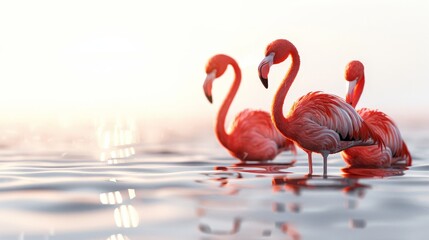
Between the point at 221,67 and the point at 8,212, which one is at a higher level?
the point at 221,67

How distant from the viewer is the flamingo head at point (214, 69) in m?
8.30

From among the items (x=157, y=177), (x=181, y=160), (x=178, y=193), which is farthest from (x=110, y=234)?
(x=181, y=160)

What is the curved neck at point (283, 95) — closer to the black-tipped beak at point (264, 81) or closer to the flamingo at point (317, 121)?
the flamingo at point (317, 121)

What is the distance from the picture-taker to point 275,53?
22.5 feet

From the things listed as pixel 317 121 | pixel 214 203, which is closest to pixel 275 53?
pixel 317 121

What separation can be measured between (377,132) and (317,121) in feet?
4.05

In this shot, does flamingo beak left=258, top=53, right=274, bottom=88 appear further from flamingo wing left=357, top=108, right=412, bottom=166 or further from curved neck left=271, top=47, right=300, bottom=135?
flamingo wing left=357, top=108, right=412, bottom=166

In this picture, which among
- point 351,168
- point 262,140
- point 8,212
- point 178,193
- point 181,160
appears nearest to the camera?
point 8,212

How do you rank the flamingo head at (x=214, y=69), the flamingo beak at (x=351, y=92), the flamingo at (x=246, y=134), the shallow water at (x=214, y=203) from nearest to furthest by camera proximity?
the shallow water at (x=214, y=203) → the flamingo beak at (x=351, y=92) → the flamingo head at (x=214, y=69) → the flamingo at (x=246, y=134)

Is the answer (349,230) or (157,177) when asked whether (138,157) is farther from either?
(349,230)

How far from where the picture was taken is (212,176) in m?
7.21

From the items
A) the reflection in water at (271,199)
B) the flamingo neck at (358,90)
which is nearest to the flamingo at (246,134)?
the reflection in water at (271,199)

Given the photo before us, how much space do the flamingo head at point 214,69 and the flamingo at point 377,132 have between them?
174cm

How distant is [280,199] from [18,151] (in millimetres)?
8311
